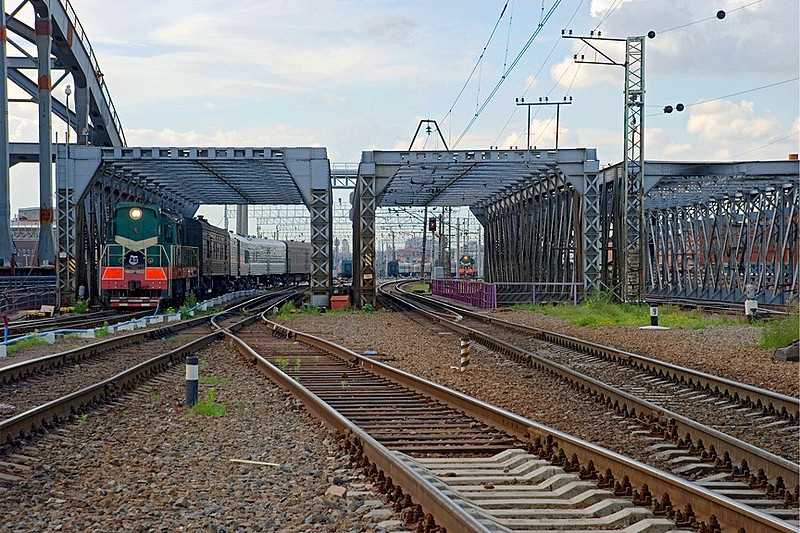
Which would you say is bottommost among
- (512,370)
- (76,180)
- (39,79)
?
(512,370)

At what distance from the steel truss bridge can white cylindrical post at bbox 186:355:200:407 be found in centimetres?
2074

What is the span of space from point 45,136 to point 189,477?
3466cm

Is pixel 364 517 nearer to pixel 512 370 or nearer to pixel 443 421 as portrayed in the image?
pixel 443 421

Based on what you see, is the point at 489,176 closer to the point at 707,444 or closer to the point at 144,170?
the point at 144,170

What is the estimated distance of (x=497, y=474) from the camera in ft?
24.2

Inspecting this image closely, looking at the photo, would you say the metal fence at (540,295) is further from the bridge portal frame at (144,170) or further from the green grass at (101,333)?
the green grass at (101,333)

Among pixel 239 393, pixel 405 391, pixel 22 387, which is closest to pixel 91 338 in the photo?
pixel 22 387

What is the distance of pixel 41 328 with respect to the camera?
1009 inches

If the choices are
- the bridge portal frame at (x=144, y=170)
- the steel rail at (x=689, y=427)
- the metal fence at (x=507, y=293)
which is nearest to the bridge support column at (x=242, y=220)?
the metal fence at (x=507, y=293)

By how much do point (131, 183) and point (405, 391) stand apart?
3463 centimetres

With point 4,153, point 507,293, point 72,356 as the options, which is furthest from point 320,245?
point 72,356

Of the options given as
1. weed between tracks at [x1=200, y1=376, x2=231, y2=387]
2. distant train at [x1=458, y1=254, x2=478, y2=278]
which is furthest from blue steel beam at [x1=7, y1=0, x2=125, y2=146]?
distant train at [x1=458, y1=254, x2=478, y2=278]

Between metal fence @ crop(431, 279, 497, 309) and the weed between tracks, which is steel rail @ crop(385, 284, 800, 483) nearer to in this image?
the weed between tracks

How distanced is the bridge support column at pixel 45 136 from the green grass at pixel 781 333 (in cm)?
2867
